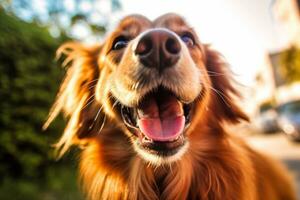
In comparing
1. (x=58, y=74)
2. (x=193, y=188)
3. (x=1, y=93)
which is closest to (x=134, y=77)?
(x=193, y=188)

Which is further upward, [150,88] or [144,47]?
[144,47]

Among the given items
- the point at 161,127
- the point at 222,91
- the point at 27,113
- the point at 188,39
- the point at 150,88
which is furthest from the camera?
the point at 27,113

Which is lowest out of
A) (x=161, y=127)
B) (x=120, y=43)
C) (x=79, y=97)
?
(x=161, y=127)

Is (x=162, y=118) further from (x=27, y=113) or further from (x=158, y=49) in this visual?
(x=27, y=113)

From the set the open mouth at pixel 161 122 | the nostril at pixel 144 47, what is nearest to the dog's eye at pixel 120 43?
the open mouth at pixel 161 122

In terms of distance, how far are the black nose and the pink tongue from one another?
0.35 m

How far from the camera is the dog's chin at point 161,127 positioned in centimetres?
243

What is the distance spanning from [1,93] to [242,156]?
319cm

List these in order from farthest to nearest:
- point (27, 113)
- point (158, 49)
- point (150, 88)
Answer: point (27, 113) < point (150, 88) < point (158, 49)

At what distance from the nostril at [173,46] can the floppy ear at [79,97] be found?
1176 millimetres

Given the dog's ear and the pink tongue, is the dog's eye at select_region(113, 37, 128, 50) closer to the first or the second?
the pink tongue

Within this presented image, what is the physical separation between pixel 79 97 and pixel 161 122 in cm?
123

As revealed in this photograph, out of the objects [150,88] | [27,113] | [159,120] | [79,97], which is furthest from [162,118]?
[27,113]

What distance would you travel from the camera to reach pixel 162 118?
2521 millimetres
